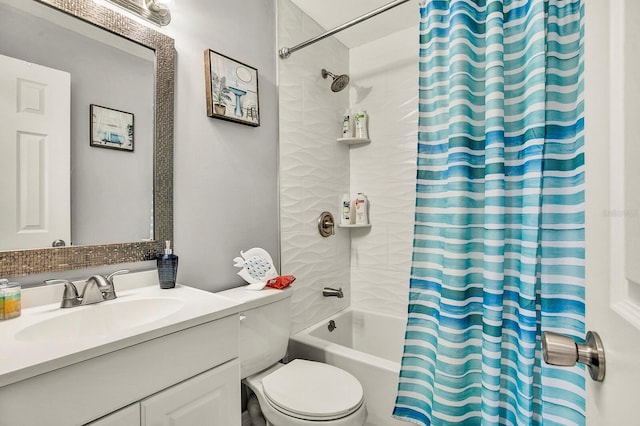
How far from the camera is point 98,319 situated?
98 centimetres

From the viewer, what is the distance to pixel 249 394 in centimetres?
152

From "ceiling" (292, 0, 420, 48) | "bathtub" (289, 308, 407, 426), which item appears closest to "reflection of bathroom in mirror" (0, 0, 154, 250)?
"bathtub" (289, 308, 407, 426)

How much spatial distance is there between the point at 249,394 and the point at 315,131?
5.08 ft

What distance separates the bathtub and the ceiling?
198cm

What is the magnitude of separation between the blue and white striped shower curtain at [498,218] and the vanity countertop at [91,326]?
771 mm

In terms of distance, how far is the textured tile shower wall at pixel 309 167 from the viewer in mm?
1843

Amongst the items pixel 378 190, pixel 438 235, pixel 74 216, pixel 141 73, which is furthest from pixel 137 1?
Result: pixel 378 190

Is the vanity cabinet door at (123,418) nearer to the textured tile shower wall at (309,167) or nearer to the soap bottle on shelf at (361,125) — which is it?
the textured tile shower wall at (309,167)

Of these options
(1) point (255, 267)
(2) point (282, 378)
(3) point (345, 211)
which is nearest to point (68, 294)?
(1) point (255, 267)

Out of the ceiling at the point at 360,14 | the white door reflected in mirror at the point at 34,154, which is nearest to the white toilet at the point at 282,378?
the white door reflected in mirror at the point at 34,154

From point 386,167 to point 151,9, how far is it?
1.60 meters

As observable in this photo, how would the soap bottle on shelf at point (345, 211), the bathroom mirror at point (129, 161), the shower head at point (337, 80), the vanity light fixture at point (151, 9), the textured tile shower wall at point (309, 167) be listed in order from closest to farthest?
the bathroom mirror at point (129, 161) → the vanity light fixture at point (151, 9) → the textured tile shower wall at point (309, 167) → the shower head at point (337, 80) → the soap bottle on shelf at point (345, 211)

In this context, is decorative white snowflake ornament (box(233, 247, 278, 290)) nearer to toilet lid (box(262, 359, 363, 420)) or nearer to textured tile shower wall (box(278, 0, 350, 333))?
textured tile shower wall (box(278, 0, 350, 333))

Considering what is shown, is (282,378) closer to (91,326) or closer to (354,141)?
(91,326)
